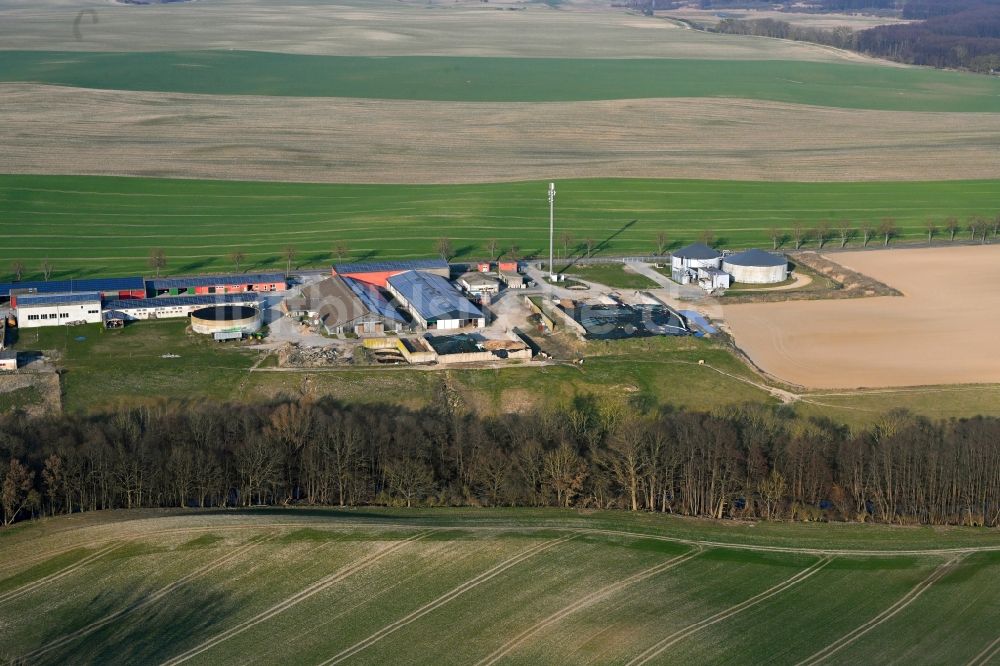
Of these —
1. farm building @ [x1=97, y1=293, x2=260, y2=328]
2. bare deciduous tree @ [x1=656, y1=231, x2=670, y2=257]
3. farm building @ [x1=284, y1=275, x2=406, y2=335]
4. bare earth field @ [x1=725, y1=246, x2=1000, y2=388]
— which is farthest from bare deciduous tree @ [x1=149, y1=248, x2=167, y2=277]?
bare earth field @ [x1=725, y1=246, x2=1000, y2=388]

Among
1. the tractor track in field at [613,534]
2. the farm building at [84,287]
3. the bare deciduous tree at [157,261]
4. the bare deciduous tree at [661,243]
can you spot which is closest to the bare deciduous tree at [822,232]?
the bare deciduous tree at [661,243]

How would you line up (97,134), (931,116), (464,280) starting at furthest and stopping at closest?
(931,116)
(97,134)
(464,280)

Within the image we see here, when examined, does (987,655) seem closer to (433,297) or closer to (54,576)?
(54,576)

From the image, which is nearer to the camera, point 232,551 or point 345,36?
point 232,551

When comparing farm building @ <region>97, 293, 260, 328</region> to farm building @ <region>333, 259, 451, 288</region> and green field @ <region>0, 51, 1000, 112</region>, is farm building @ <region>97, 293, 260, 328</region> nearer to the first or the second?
farm building @ <region>333, 259, 451, 288</region>

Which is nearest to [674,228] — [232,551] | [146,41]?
[232,551]

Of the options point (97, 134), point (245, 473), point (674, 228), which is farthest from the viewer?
point (97, 134)

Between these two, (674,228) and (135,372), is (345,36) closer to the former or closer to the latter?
(674,228)
